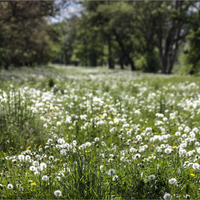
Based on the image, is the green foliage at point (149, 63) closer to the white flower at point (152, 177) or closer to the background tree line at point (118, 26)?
the background tree line at point (118, 26)

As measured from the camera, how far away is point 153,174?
8.00ft

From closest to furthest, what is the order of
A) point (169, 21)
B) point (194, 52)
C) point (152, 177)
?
point (152, 177) → point (194, 52) → point (169, 21)

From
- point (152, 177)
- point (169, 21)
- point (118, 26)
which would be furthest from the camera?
point (118, 26)

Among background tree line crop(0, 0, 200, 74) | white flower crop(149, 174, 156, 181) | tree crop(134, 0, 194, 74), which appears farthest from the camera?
tree crop(134, 0, 194, 74)

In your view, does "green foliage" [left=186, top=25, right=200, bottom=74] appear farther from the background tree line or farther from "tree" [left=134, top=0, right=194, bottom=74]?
"tree" [left=134, top=0, right=194, bottom=74]

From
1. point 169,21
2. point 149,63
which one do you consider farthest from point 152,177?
point 149,63

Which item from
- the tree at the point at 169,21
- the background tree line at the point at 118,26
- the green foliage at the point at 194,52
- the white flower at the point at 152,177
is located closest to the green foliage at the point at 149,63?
the background tree line at the point at 118,26

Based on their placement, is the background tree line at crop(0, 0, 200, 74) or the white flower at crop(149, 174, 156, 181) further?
the background tree line at crop(0, 0, 200, 74)

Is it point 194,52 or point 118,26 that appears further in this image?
point 118,26

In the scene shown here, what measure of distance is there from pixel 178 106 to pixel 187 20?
17126mm

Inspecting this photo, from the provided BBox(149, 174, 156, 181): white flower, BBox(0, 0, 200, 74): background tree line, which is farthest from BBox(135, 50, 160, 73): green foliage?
BBox(149, 174, 156, 181): white flower

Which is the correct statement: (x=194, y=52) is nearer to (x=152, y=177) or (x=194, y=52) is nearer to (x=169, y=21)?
(x=169, y=21)

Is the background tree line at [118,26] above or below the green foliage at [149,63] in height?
above

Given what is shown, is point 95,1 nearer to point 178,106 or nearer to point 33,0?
point 33,0
